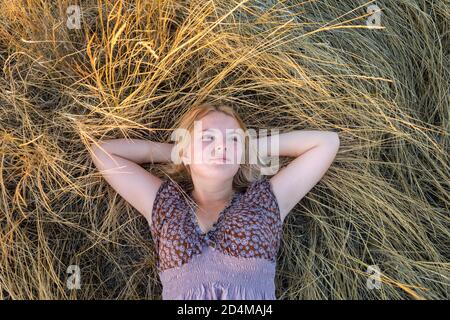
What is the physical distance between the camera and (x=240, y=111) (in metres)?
2.10

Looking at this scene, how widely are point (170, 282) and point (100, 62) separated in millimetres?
947

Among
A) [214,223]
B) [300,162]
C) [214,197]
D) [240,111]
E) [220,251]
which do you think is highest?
[240,111]

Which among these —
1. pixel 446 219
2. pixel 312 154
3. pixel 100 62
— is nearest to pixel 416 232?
pixel 446 219

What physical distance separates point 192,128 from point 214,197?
0.29 m

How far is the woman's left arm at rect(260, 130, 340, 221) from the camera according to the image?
1883mm

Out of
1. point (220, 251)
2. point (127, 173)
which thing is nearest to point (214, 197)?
point (220, 251)

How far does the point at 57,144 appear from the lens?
1.96 meters

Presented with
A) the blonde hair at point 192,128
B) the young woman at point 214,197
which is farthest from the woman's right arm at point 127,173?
the blonde hair at point 192,128

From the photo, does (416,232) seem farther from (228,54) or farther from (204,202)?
(228,54)

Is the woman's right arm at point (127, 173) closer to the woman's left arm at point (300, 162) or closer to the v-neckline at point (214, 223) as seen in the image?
the v-neckline at point (214, 223)

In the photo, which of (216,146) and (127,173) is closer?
(216,146)

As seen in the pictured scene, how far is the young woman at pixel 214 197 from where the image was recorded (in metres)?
1.75

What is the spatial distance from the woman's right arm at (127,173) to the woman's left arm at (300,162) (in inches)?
19.4

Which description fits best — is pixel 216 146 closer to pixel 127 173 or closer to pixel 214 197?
pixel 214 197
